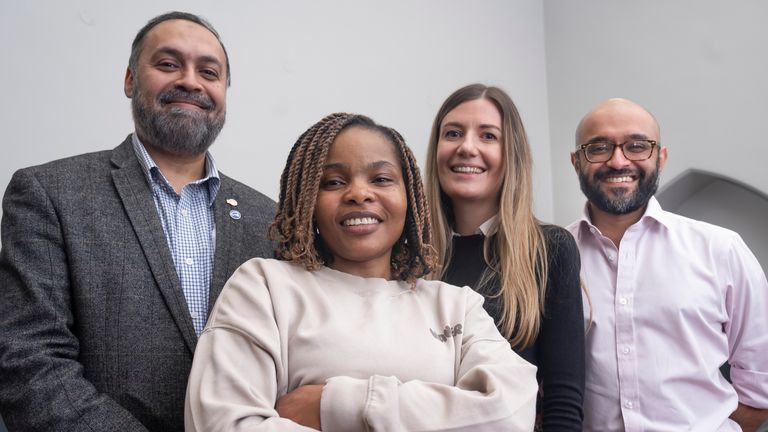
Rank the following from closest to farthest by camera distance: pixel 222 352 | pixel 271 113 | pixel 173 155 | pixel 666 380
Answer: pixel 222 352, pixel 173 155, pixel 666 380, pixel 271 113

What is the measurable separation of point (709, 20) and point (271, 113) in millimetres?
3467

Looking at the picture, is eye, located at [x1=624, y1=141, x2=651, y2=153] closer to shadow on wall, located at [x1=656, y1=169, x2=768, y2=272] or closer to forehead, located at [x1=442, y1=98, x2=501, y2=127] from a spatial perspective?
forehead, located at [x1=442, y1=98, x2=501, y2=127]

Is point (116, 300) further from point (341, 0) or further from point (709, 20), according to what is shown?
point (709, 20)

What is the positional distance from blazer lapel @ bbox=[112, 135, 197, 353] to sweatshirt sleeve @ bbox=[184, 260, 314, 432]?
40 centimetres

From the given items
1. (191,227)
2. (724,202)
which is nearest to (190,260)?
(191,227)

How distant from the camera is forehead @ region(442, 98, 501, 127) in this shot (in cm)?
201

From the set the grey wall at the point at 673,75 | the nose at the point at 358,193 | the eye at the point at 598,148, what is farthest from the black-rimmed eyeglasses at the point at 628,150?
the grey wall at the point at 673,75

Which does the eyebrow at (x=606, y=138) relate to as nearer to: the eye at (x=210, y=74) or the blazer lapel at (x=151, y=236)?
the eye at (x=210, y=74)

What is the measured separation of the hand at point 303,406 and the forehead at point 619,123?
1596 mm

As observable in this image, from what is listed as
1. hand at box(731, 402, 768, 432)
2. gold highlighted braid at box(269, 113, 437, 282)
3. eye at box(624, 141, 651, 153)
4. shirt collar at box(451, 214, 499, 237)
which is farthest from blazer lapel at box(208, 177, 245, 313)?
hand at box(731, 402, 768, 432)

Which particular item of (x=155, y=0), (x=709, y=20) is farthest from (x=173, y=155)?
(x=709, y=20)

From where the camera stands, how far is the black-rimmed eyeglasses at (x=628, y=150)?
2.29 m

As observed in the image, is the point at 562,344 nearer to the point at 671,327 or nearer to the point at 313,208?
the point at 671,327

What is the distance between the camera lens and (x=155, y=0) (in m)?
3.50
